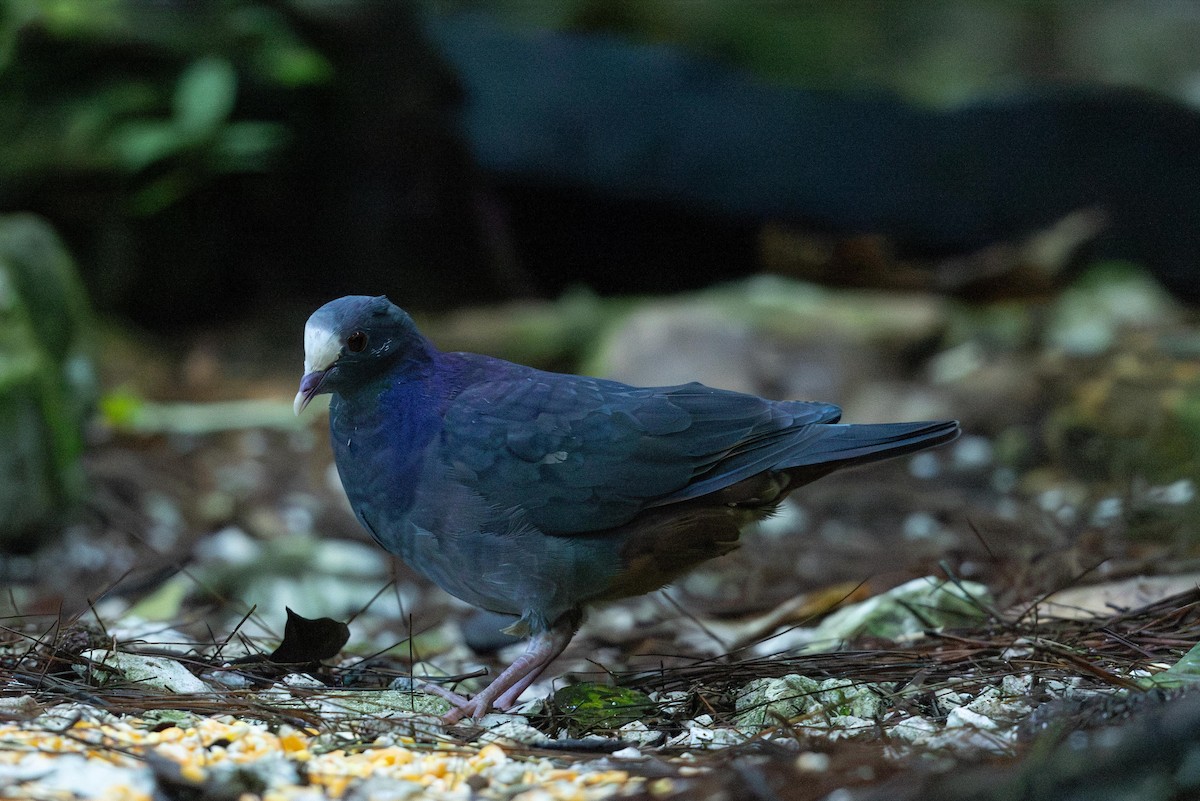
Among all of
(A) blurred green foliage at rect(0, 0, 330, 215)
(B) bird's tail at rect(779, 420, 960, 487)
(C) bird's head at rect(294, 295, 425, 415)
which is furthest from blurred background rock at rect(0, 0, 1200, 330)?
(C) bird's head at rect(294, 295, 425, 415)

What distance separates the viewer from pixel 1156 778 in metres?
1.61

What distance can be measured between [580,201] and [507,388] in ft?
16.6

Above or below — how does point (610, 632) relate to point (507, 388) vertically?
below

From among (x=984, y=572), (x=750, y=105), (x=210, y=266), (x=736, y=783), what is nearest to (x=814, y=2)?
(x=750, y=105)

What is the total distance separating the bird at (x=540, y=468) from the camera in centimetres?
257

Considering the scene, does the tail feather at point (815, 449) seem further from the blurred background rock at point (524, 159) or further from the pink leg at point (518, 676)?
the blurred background rock at point (524, 159)

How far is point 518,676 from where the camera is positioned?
103 inches

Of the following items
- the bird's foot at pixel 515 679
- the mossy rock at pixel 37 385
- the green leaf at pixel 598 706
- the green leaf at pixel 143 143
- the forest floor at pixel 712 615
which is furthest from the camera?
the green leaf at pixel 143 143

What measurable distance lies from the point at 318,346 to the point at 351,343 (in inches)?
3.2

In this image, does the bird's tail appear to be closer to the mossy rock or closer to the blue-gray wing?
the blue-gray wing

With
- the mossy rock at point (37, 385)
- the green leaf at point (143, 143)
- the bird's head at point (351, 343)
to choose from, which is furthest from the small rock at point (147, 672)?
the green leaf at point (143, 143)

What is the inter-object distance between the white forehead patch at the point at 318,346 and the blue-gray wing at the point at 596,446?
11.7 inches

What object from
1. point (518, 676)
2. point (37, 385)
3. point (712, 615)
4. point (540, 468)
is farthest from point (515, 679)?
point (37, 385)

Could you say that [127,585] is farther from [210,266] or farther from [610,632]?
[210,266]
